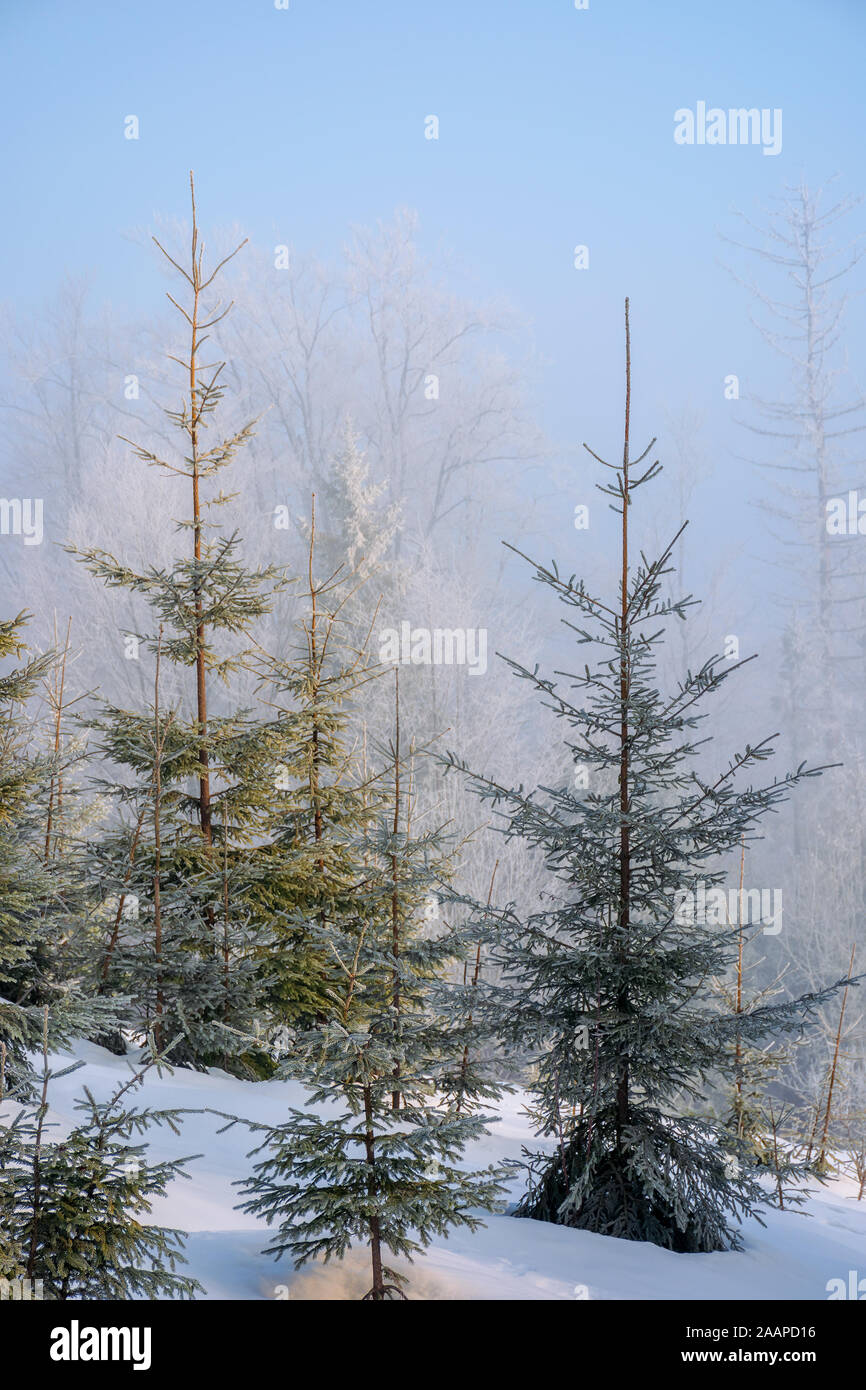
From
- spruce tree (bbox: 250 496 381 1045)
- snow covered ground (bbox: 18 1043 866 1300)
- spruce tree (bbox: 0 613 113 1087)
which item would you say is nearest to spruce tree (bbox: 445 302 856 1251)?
snow covered ground (bbox: 18 1043 866 1300)

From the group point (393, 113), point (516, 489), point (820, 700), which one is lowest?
point (820, 700)

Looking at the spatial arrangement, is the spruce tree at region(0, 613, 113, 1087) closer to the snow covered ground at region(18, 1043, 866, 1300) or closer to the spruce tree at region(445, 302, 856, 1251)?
the snow covered ground at region(18, 1043, 866, 1300)

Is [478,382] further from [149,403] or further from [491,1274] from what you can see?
[491,1274]

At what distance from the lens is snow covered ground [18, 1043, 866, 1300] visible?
338 cm

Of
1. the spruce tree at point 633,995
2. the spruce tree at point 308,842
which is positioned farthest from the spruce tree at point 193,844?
the spruce tree at point 633,995

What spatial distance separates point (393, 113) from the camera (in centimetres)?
10519

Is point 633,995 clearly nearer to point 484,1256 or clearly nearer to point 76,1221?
point 484,1256

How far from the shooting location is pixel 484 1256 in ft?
12.6

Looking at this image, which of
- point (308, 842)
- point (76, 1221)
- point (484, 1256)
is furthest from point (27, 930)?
point (308, 842)

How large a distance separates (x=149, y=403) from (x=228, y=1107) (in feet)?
126

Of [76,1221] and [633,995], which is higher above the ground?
[633,995]

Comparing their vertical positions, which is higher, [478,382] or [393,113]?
[393,113]

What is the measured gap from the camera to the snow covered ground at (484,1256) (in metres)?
3.38

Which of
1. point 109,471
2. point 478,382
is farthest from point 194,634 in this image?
point 478,382
